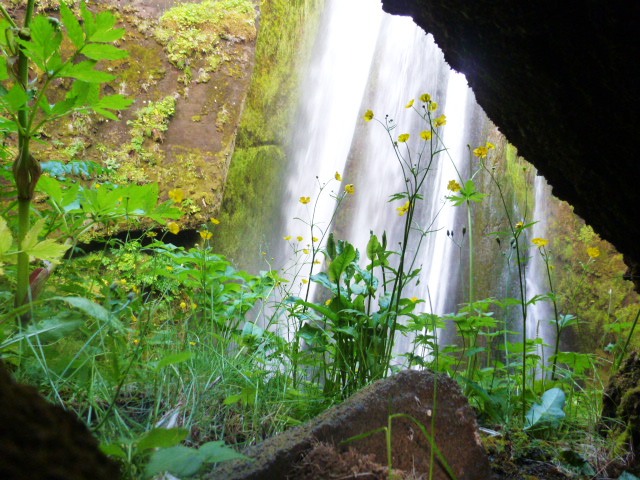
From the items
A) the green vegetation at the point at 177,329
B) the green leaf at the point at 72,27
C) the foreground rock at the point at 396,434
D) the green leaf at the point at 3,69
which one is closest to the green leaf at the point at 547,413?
the green vegetation at the point at 177,329

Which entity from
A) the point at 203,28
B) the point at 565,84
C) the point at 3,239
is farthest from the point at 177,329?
the point at 203,28

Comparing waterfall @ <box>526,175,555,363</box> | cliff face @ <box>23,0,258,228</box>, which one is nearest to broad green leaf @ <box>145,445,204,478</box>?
cliff face @ <box>23,0,258,228</box>

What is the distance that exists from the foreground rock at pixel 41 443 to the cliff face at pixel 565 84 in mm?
1120

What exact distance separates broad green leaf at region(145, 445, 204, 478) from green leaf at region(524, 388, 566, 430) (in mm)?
1451

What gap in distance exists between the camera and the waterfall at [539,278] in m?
7.43

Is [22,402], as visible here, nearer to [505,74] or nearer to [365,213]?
[505,74]

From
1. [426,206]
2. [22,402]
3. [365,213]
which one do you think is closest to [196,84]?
[365,213]

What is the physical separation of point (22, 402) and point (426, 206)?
7814 mm

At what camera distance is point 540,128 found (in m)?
1.38

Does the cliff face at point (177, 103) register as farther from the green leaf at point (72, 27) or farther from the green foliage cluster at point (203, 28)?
the green leaf at point (72, 27)

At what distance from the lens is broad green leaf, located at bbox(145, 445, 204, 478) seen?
0.84m

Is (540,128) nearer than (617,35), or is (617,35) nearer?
(617,35)

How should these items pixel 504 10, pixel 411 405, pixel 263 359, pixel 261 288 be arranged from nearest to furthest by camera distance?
pixel 504 10 < pixel 411 405 < pixel 263 359 < pixel 261 288

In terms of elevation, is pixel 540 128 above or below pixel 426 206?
below
